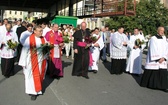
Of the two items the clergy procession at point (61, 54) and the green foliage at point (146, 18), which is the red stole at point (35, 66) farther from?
the green foliage at point (146, 18)

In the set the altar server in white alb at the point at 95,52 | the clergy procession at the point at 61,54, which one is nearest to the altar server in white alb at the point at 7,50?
the clergy procession at the point at 61,54

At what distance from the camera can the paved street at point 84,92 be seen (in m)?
6.21

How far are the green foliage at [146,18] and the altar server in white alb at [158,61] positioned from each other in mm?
11089

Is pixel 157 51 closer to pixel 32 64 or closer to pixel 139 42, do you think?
pixel 139 42

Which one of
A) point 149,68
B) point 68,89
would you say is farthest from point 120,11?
point 68,89

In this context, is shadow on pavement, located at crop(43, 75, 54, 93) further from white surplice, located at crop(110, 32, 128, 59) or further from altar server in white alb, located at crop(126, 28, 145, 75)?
altar server in white alb, located at crop(126, 28, 145, 75)

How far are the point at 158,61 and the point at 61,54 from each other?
3.36m

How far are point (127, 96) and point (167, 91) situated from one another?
150 cm

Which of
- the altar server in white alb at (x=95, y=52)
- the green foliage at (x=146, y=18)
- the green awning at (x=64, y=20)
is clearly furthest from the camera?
the green awning at (x=64, y=20)

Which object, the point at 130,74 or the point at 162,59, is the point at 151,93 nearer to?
the point at 162,59

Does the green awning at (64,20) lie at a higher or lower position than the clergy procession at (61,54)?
higher

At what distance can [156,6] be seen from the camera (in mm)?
19875

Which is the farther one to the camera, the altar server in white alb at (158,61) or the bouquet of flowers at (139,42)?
the bouquet of flowers at (139,42)

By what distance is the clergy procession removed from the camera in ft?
20.4
